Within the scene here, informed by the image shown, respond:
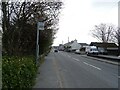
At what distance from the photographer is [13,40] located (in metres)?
20.4

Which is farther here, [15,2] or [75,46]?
[75,46]

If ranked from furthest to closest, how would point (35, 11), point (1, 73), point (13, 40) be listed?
point (35, 11) < point (13, 40) < point (1, 73)

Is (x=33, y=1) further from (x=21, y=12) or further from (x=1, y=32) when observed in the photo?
(x=1, y=32)

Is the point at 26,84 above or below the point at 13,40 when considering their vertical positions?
below

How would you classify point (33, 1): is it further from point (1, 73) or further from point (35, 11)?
point (1, 73)

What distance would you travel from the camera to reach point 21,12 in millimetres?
21109

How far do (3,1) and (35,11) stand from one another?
12.2 feet

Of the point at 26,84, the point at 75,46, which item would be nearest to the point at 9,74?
the point at 26,84

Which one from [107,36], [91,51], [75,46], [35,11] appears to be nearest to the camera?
[35,11]

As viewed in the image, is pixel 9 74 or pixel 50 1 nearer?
pixel 9 74

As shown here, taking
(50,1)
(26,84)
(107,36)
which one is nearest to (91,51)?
(107,36)

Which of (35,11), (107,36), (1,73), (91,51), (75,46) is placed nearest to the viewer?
(1,73)

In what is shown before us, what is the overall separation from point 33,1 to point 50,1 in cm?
223

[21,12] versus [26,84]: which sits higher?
[21,12]
